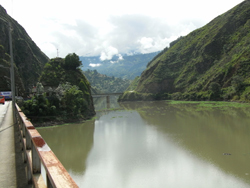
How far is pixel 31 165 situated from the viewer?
436cm

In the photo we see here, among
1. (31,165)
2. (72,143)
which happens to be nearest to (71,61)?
(72,143)

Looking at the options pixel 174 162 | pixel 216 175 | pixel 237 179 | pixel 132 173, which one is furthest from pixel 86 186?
pixel 237 179

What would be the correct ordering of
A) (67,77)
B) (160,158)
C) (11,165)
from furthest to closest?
(67,77) < (160,158) < (11,165)

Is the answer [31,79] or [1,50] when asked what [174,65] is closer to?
[31,79]

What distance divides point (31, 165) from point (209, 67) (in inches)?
4604

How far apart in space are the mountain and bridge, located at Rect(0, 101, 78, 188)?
3224 inches

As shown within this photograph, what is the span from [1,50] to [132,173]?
198 feet

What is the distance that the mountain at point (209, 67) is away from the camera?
285ft

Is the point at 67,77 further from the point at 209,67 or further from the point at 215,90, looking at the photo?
the point at 209,67

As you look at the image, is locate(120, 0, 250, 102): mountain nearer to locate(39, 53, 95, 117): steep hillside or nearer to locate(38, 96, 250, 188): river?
locate(38, 96, 250, 188): river

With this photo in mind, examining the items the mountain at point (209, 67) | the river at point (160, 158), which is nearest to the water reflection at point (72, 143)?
the river at point (160, 158)

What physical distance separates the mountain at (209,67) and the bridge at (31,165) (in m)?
81.9

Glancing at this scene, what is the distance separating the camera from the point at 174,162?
71.2 ft

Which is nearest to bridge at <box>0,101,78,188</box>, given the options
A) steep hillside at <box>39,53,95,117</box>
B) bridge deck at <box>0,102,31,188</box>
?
bridge deck at <box>0,102,31,188</box>
